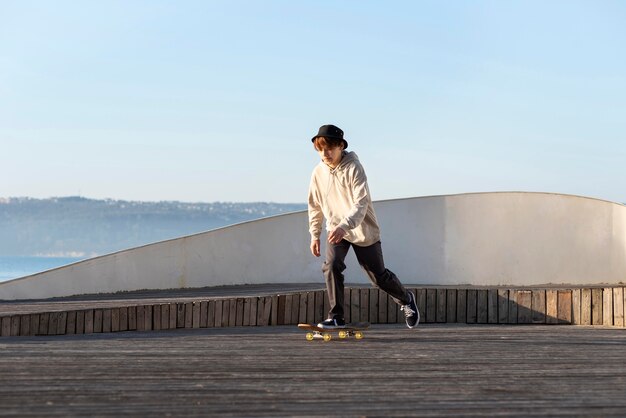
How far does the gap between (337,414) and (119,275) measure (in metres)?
8.70

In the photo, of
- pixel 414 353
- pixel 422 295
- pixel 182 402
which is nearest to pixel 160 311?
pixel 422 295

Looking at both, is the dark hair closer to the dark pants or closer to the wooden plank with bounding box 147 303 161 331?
the dark pants

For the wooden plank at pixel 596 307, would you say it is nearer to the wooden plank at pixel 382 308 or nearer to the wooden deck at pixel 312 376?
the wooden plank at pixel 382 308

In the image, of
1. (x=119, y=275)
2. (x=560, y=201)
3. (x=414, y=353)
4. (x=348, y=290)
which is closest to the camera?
(x=414, y=353)

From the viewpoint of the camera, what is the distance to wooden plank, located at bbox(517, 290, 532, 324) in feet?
33.1

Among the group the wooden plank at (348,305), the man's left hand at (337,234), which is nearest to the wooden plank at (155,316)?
the wooden plank at (348,305)

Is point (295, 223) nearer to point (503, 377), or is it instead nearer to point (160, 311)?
point (160, 311)

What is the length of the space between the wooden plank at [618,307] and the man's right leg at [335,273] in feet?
11.5

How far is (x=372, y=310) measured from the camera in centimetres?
999

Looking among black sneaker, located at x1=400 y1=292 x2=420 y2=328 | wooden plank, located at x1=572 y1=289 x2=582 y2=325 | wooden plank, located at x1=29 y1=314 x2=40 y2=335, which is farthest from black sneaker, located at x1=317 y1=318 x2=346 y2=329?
wooden plank, located at x1=572 y1=289 x2=582 y2=325

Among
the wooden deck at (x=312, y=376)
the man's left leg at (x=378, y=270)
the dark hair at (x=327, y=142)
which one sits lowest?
the wooden deck at (x=312, y=376)

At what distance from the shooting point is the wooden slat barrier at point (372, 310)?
8727 mm

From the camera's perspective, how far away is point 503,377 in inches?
204

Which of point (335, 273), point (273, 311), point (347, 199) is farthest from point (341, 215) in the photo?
point (273, 311)
